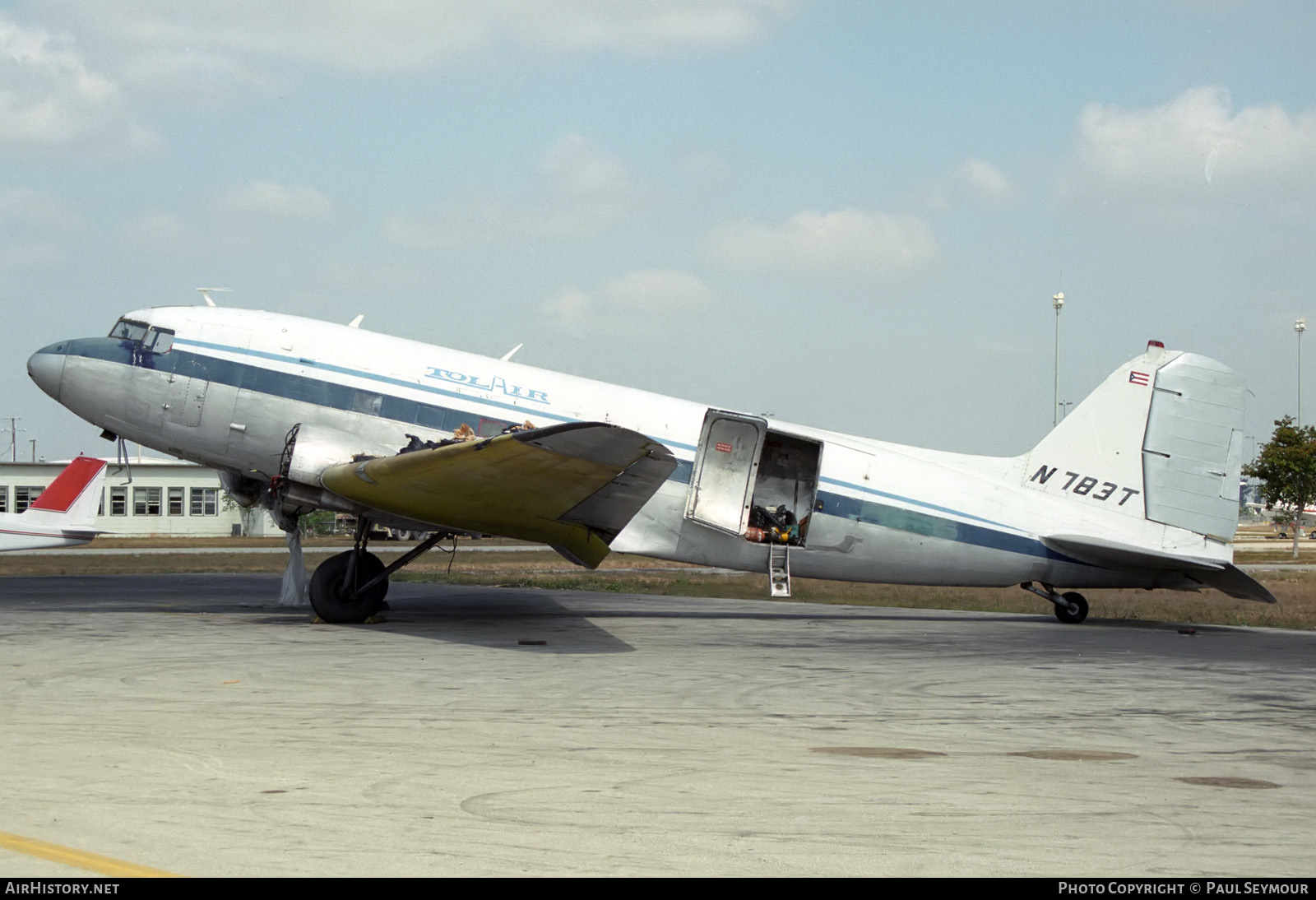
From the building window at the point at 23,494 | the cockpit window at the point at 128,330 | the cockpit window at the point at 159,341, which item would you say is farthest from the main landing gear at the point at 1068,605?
the building window at the point at 23,494

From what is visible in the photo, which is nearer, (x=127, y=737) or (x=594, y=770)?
(x=594, y=770)

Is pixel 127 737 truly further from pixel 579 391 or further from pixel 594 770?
pixel 579 391

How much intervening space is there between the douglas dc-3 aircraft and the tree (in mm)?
44700

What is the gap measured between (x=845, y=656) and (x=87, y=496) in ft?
74.1

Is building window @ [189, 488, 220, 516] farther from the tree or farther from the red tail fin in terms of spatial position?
the tree

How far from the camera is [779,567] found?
18.1 m

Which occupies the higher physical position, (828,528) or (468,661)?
(828,528)

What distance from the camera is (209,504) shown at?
8056 centimetres

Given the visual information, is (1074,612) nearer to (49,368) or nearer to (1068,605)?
(1068,605)

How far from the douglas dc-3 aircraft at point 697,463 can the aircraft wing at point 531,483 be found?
0.08 metres

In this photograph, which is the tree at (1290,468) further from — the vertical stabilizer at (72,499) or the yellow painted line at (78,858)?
the yellow painted line at (78,858)

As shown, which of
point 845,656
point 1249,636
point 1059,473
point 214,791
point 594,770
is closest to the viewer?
point 214,791

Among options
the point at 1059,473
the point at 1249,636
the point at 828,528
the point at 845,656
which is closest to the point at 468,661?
the point at 845,656

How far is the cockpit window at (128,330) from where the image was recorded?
17828 millimetres
